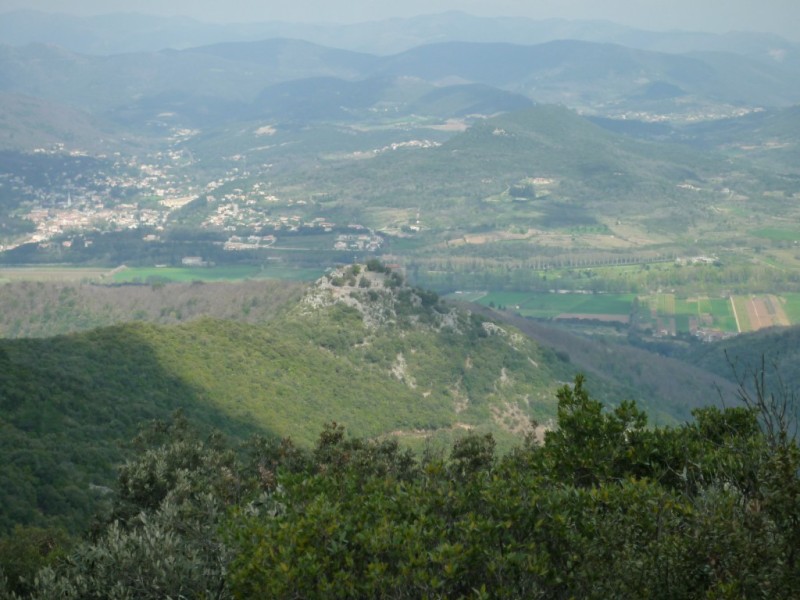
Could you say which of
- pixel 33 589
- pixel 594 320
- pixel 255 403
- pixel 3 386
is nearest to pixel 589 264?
pixel 594 320

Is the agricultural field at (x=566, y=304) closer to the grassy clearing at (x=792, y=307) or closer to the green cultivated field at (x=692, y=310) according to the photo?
the green cultivated field at (x=692, y=310)

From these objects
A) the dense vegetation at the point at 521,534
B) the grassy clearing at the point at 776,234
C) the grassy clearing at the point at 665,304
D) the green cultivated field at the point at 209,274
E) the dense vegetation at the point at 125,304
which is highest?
the dense vegetation at the point at 521,534

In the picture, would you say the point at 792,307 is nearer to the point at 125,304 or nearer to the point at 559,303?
the point at 559,303

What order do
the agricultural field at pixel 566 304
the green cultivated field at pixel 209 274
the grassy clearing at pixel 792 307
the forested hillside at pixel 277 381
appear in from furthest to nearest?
the green cultivated field at pixel 209 274 < the agricultural field at pixel 566 304 < the grassy clearing at pixel 792 307 < the forested hillside at pixel 277 381

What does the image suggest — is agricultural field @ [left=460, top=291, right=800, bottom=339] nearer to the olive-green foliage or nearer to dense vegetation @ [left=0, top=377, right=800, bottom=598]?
dense vegetation @ [left=0, top=377, right=800, bottom=598]

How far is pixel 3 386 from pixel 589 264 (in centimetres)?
9635

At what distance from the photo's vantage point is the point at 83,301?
84812mm

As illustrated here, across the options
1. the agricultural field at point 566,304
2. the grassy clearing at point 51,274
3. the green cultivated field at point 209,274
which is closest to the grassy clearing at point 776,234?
the agricultural field at point 566,304

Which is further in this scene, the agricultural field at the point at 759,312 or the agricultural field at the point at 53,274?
the agricultural field at the point at 53,274

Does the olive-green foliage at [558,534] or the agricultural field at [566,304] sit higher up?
the olive-green foliage at [558,534]

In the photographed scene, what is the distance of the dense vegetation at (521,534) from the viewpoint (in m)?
11.3

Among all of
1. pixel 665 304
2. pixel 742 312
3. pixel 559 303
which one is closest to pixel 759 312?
pixel 742 312

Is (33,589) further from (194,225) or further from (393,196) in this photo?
(393,196)

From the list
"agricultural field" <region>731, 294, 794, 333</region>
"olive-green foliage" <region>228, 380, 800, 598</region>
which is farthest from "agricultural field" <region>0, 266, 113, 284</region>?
"olive-green foliage" <region>228, 380, 800, 598</region>
